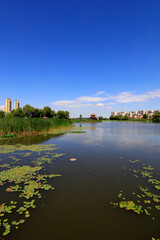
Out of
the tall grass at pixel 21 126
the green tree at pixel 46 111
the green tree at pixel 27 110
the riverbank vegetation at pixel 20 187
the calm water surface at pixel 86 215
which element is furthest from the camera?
the green tree at pixel 46 111

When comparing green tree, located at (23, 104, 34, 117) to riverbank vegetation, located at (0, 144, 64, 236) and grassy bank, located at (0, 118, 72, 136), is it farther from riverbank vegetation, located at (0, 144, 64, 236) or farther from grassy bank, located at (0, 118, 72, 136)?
riverbank vegetation, located at (0, 144, 64, 236)

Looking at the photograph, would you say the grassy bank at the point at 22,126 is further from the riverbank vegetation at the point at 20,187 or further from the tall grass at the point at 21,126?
the riverbank vegetation at the point at 20,187

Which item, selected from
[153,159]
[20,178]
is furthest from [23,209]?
[153,159]

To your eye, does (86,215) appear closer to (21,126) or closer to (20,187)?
(20,187)

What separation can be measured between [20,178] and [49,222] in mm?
3297

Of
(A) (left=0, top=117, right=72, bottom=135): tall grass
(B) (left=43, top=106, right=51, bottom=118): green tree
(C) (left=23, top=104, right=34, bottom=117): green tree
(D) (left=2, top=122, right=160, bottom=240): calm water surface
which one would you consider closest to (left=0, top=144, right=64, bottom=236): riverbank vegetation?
(D) (left=2, top=122, right=160, bottom=240): calm water surface

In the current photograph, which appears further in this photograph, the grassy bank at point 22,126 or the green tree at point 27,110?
the green tree at point 27,110

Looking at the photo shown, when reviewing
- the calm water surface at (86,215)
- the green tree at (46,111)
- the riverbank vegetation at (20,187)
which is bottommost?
the calm water surface at (86,215)

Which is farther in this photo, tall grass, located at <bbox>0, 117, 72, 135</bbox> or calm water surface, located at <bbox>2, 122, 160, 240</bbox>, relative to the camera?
tall grass, located at <bbox>0, 117, 72, 135</bbox>

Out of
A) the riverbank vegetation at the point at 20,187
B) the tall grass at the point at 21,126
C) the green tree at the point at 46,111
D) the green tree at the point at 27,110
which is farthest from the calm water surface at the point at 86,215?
the green tree at the point at 46,111

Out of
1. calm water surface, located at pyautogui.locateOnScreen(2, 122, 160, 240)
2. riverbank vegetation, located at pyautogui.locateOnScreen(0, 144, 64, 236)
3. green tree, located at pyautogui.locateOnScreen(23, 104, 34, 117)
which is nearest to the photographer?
calm water surface, located at pyautogui.locateOnScreen(2, 122, 160, 240)

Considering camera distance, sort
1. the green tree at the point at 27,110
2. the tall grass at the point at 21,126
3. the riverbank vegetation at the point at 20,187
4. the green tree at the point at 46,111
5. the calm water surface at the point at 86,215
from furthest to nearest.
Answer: the green tree at the point at 46,111
the green tree at the point at 27,110
the tall grass at the point at 21,126
the riverbank vegetation at the point at 20,187
the calm water surface at the point at 86,215

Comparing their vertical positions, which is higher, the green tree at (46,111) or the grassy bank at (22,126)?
the green tree at (46,111)

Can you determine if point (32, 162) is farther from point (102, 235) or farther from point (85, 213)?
point (102, 235)
